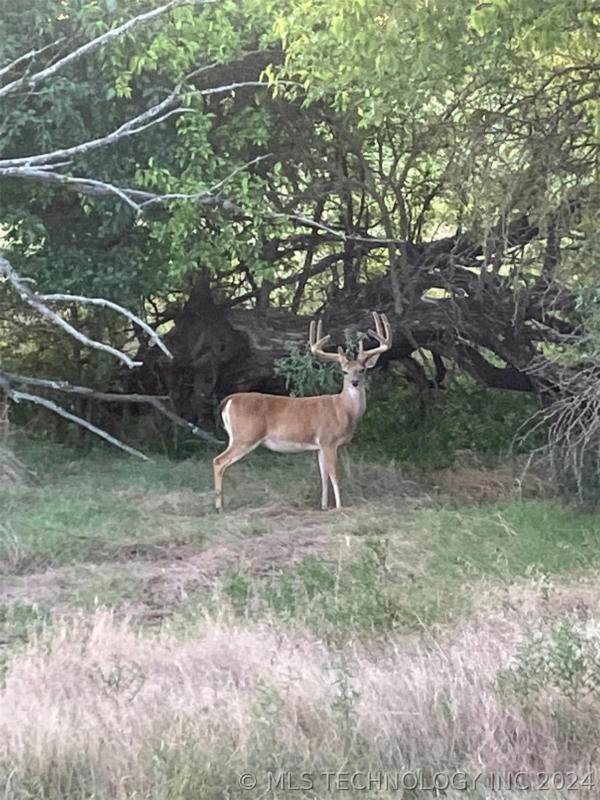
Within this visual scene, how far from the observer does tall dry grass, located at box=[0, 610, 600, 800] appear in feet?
14.3

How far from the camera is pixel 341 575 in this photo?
794 cm

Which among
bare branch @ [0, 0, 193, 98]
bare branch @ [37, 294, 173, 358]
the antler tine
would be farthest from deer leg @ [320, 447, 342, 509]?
bare branch @ [0, 0, 193, 98]

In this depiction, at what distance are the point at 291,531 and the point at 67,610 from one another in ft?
9.09

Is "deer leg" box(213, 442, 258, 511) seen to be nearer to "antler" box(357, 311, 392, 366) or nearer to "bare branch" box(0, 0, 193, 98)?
"antler" box(357, 311, 392, 366)

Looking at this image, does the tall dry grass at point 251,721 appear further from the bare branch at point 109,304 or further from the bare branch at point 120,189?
the bare branch at point 120,189

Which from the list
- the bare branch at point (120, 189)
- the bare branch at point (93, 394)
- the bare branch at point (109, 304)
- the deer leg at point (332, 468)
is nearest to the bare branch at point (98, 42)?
the bare branch at point (120, 189)

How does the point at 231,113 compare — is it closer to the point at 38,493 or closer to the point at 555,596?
the point at 38,493

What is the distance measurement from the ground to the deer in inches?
15.6

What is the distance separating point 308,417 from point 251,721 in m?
7.15

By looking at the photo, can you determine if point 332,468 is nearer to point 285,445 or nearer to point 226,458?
point 285,445

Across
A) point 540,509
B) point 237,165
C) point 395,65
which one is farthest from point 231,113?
point 540,509

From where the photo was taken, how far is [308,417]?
11.7 m

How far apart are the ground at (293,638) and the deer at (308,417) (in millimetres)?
397

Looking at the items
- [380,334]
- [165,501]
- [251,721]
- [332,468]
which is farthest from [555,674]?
[380,334]
